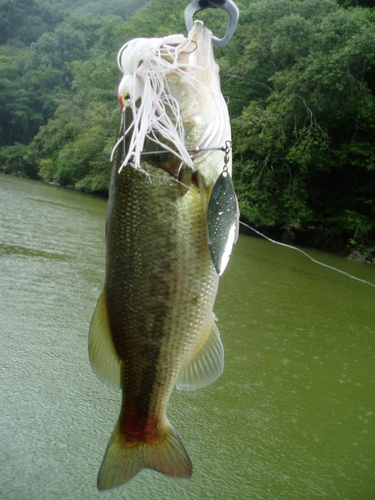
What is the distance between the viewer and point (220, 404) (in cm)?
319

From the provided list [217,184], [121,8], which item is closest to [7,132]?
[121,8]

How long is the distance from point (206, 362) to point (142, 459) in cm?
29

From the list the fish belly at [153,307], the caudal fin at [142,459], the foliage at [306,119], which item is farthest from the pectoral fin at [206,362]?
the foliage at [306,119]

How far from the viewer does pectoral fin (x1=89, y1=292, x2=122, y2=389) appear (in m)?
1.29

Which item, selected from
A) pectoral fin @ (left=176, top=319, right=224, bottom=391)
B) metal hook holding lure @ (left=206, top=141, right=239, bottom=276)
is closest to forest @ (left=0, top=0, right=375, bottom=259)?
pectoral fin @ (left=176, top=319, right=224, bottom=391)

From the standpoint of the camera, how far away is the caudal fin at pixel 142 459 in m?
1.27

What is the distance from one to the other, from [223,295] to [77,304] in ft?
6.01

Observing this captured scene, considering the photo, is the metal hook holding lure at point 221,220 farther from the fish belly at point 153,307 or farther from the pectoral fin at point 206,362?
the pectoral fin at point 206,362

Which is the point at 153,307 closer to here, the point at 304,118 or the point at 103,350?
the point at 103,350

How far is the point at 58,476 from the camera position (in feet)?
7.64

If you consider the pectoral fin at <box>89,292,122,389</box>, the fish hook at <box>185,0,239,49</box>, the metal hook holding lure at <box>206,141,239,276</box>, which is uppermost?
the fish hook at <box>185,0,239,49</box>

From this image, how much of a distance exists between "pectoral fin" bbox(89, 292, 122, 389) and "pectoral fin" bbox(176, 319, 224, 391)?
0.56 feet

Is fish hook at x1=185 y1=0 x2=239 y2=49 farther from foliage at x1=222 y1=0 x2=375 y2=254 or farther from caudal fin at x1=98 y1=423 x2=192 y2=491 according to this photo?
foliage at x1=222 y1=0 x2=375 y2=254

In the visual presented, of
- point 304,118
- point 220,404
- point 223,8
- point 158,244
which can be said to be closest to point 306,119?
point 304,118
